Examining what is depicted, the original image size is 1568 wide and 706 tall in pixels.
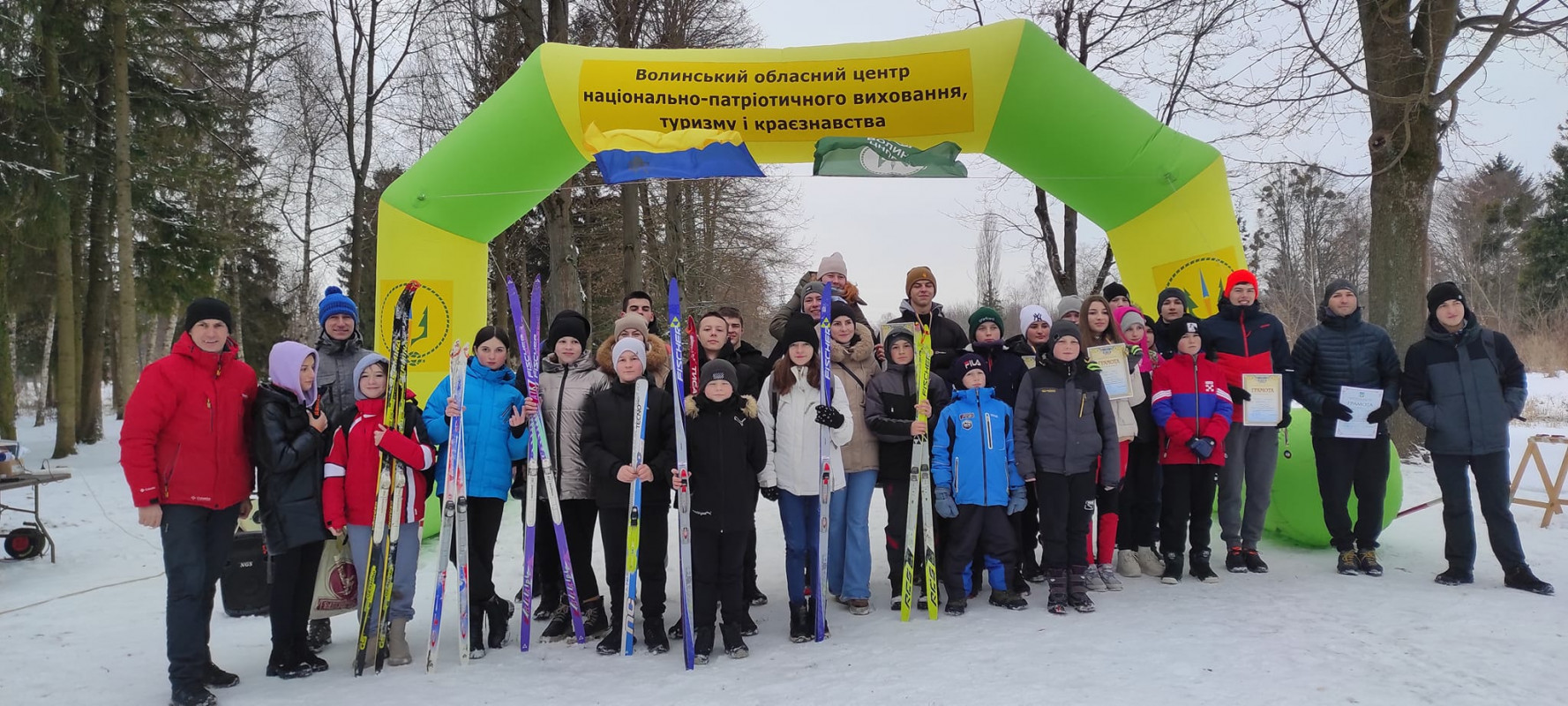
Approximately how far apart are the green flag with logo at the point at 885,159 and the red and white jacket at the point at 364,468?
392 cm

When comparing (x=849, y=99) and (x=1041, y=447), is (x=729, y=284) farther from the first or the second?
(x=1041, y=447)

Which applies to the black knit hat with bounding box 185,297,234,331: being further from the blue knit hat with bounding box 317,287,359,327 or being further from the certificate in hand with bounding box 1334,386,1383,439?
the certificate in hand with bounding box 1334,386,1383,439

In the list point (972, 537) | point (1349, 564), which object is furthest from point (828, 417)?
point (1349, 564)

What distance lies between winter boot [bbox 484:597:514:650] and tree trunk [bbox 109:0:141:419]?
995 cm

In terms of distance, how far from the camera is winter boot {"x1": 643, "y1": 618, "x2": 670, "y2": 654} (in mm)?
4281

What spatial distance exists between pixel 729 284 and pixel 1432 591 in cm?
1849

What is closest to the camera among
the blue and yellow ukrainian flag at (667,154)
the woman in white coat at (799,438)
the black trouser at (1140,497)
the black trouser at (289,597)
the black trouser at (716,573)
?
the black trouser at (289,597)

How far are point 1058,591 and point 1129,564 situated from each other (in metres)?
1.00

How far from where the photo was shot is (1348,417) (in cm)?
521

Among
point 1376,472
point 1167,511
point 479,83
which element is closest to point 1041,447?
point 1167,511

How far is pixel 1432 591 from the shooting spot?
4.86 metres

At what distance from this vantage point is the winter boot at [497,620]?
14.5ft

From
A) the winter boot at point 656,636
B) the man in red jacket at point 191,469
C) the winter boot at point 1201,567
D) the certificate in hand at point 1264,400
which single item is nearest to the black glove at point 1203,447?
the certificate in hand at point 1264,400

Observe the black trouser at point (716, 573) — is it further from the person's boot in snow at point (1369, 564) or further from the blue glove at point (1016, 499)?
the person's boot in snow at point (1369, 564)
